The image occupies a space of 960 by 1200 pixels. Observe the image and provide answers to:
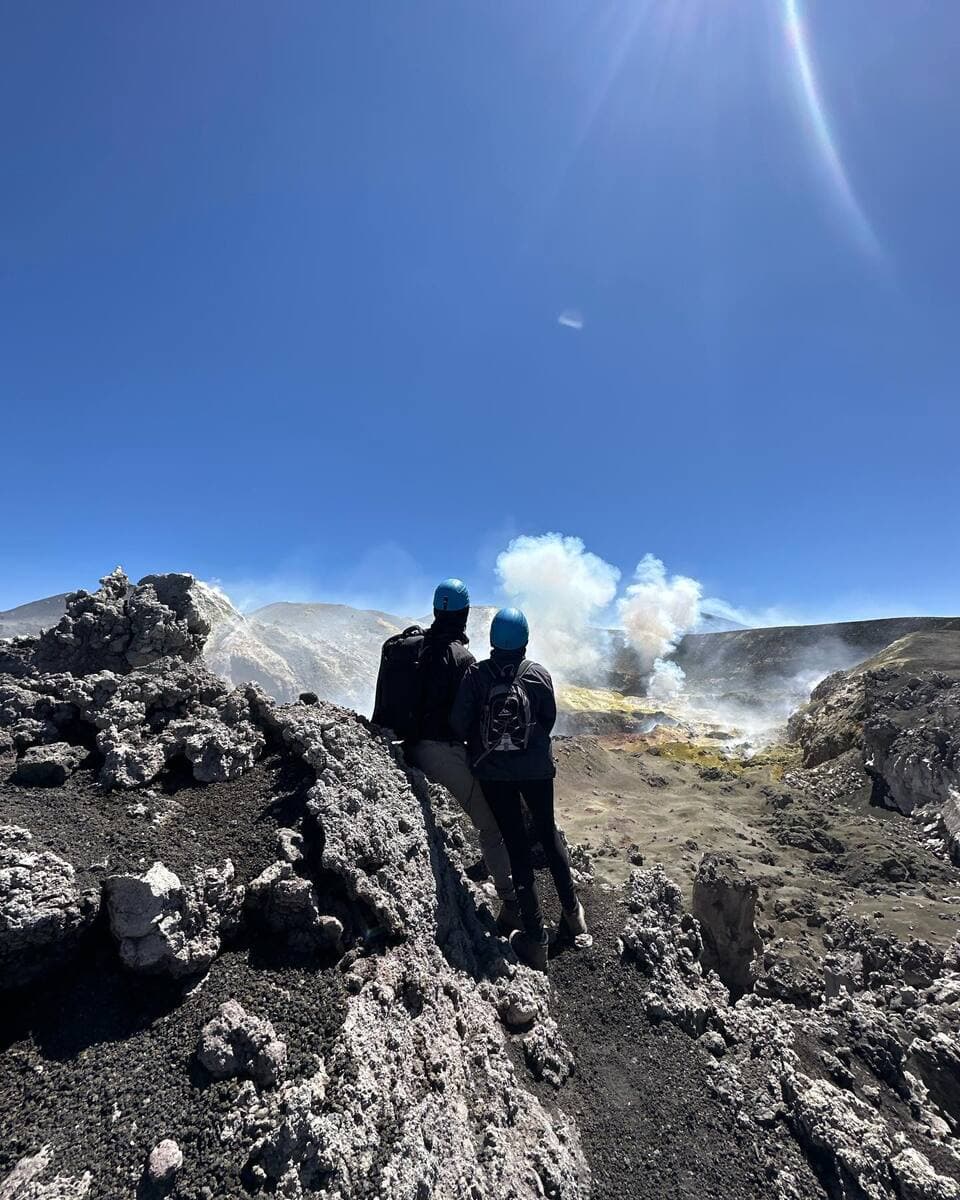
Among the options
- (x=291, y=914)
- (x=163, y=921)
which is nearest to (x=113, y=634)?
(x=163, y=921)

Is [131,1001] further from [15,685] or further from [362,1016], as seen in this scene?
[15,685]

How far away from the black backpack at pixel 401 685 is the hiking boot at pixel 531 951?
196 centimetres

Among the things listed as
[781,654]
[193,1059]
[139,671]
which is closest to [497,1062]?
[193,1059]

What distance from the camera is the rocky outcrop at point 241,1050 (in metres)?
2.51

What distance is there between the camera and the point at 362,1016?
9.82 feet

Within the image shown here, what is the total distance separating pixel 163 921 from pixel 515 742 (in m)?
2.46

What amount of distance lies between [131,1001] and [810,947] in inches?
334

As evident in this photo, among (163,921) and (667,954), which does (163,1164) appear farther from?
(667,954)

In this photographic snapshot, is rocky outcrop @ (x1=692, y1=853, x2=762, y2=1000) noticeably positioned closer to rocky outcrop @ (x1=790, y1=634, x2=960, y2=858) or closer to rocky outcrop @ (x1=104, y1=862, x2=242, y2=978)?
rocky outcrop @ (x1=104, y1=862, x2=242, y2=978)

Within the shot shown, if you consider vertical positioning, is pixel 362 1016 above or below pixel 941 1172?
above

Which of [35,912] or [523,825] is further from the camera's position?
[523,825]

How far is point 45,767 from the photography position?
380cm

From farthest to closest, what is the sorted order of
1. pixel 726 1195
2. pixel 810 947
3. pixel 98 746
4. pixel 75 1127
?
1. pixel 810 947
2. pixel 98 746
3. pixel 726 1195
4. pixel 75 1127

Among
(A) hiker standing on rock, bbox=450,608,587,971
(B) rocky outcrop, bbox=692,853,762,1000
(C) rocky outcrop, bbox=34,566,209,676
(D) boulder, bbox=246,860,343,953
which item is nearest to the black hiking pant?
(A) hiker standing on rock, bbox=450,608,587,971
